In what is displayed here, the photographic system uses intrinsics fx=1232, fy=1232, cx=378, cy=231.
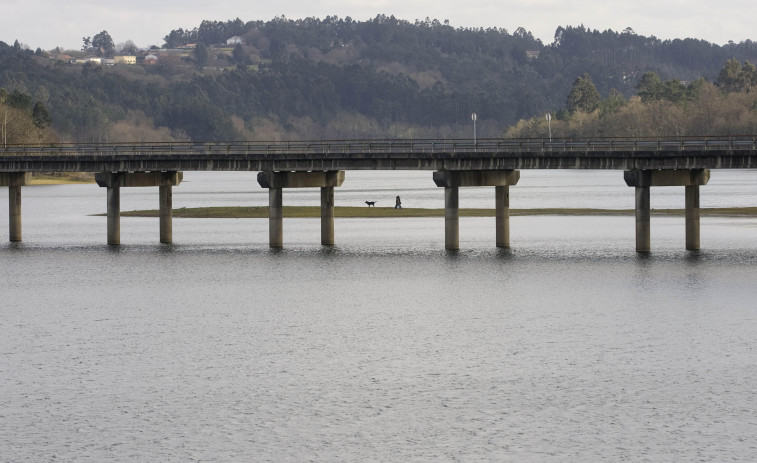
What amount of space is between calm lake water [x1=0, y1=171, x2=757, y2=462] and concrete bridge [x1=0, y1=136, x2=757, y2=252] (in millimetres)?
4917

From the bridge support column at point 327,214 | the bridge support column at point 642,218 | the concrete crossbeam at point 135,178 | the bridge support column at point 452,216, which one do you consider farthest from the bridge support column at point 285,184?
the bridge support column at point 642,218

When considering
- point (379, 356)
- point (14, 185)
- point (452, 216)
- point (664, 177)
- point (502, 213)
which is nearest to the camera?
point (379, 356)

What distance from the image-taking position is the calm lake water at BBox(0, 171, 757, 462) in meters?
34.8

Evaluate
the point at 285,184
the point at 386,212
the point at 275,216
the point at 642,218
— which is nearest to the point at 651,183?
the point at 642,218

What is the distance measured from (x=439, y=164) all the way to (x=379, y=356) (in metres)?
42.3

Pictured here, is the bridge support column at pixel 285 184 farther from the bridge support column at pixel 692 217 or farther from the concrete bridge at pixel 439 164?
the bridge support column at pixel 692 217

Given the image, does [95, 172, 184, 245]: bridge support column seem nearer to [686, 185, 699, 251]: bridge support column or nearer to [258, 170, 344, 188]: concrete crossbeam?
[258, 170, 344, 188]: concrete crossbeam

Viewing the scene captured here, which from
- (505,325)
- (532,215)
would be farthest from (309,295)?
(532,215)

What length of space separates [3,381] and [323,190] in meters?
50.3

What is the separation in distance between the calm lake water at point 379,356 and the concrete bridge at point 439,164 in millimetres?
4917

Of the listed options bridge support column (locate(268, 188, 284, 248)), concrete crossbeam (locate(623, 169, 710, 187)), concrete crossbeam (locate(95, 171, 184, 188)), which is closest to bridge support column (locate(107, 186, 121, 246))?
concrete crossbeam (locate(95, 171, 184, 188))

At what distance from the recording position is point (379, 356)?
154 feet

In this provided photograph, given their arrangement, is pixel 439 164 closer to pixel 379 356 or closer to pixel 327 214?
pixel 327 214

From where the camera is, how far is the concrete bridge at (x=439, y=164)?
275 feet
